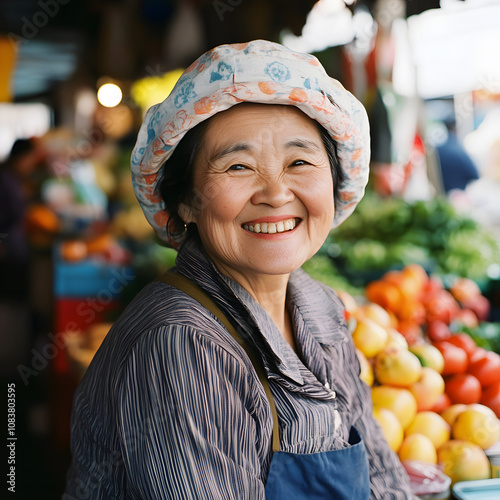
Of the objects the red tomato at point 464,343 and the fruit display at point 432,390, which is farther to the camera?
the red tomato at point 464,343

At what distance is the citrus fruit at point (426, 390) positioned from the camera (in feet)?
7.36

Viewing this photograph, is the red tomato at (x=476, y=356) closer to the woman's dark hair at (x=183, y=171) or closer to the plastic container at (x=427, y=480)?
the plastic container at (x=427, y=480)

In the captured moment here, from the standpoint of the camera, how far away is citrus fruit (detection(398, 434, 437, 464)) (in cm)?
203

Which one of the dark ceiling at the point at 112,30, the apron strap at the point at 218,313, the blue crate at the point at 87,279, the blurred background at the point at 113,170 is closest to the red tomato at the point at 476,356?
the blurred background at the point at 113,170

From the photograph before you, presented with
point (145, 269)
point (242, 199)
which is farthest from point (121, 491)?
point (145, 269)

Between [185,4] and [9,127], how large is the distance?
6.15 ft

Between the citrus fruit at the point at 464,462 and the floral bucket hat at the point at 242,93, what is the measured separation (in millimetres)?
1260

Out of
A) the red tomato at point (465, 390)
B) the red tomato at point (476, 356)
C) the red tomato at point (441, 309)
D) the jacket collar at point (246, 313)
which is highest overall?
the jacket collar at point (246, 313)

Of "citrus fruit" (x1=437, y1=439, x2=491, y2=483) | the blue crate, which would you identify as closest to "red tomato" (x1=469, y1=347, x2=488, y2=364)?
"citrus fruit" (x1=437, y1=439, x2=491, y2=483)

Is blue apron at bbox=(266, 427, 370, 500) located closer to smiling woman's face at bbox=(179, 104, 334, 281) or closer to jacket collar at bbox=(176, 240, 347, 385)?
jacket collar at bbox=(176, 240, 347, 385)

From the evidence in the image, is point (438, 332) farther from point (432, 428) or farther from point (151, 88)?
point (151, 88)

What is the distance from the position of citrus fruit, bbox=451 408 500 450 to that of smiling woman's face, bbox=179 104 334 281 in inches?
46.0

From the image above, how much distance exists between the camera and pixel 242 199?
1.34 metres

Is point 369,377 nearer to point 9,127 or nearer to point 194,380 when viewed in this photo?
point 194,380
